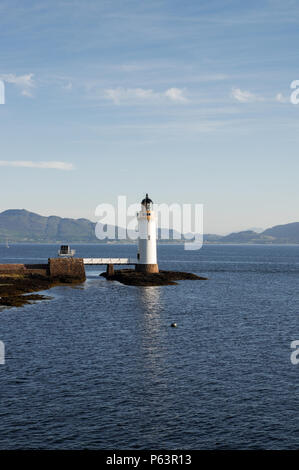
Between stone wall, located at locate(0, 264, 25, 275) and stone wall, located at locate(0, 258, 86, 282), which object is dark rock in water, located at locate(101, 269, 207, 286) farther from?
stone wall, located at locate(0, 264, 25, 275)

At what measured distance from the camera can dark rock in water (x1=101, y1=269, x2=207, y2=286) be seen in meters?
92.8

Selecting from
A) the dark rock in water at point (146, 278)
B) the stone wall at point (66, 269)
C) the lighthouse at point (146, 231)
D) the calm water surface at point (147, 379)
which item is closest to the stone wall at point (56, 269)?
the stone wall at point (66, 269)

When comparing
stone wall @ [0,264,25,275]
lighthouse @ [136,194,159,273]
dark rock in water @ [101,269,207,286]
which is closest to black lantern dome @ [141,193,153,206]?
lighthouse @ [136,194,159,273]

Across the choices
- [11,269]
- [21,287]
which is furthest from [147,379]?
[11,269]

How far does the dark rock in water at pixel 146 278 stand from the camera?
3654 inches

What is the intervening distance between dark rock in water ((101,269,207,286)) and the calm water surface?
27.3 metres

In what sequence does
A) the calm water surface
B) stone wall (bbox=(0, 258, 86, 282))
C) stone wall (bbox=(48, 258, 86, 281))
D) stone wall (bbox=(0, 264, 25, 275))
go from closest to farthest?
the calm water surface, stone wall (bbox=(0, 264, 25, 275)), stone wall (bbox=(0, 258, 86, 282)), stone wall (bbox=(48, 258, 86, 281))

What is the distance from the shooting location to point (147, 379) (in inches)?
1337

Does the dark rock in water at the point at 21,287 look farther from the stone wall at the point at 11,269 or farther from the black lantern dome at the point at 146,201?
the black lantern dome at the point at 146,201

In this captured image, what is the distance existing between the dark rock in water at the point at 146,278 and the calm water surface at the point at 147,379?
27.3 metres

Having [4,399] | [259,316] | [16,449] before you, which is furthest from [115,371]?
[259,316]

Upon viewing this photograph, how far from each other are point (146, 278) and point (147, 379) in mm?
60115
